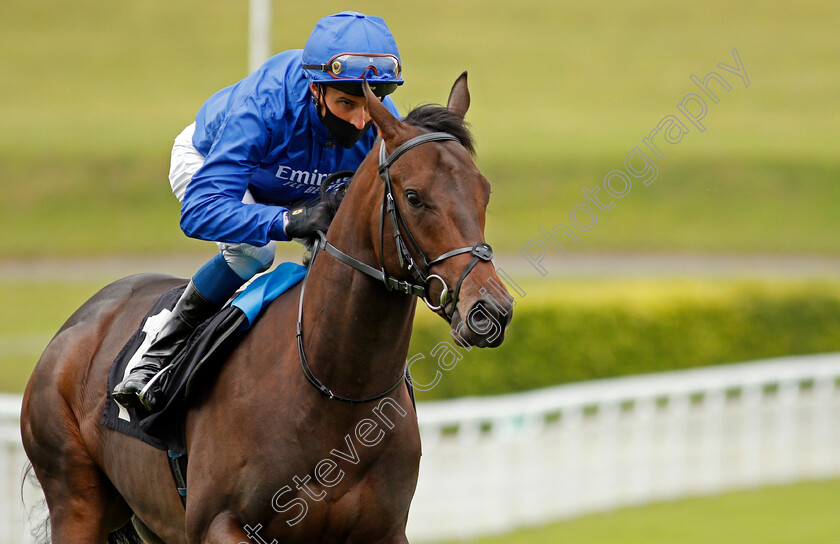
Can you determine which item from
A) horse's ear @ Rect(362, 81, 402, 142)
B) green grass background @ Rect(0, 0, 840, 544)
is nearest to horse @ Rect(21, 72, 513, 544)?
horse's ear @ Rect(362, 81, 402, 142)

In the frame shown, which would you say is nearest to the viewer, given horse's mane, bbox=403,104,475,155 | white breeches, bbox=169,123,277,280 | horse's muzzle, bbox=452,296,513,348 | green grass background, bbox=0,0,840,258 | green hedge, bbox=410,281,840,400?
horse's muzzle, bbox=452,296,513,348

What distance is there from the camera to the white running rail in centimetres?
771

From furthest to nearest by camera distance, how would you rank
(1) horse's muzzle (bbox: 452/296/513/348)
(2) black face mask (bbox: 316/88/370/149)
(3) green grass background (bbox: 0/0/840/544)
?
(3) green grass background (bbox: 0/0/840/544)
(2) black face mask (bbox: 316/88/370/149)
(1) horse's muzzle (bbox: 452/296/513/348)

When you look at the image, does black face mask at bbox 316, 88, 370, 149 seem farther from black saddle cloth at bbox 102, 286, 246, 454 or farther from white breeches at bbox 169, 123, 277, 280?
black saddle cloth at bbox 102, 286, 246, 454

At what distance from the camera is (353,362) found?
3.17 m

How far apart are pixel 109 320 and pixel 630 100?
24.3 metres

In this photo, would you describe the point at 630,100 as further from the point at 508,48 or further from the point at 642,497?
the point at 642,497

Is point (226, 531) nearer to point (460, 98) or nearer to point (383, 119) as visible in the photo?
point (383, 119)

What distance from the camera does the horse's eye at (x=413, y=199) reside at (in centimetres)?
286

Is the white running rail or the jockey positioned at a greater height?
the jockey

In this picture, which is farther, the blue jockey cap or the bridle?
the blue jockey cap

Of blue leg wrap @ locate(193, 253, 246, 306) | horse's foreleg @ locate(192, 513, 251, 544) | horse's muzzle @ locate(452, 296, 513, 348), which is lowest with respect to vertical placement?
horse's foreleg @ locate(192, 513, 251, 544)

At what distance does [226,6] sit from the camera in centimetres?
3008

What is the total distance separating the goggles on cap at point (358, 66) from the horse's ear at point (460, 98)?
0.66 ft
